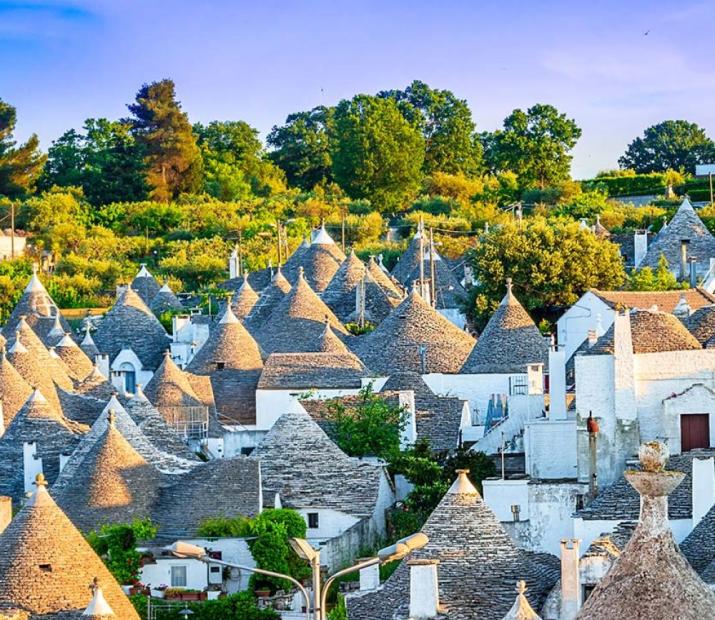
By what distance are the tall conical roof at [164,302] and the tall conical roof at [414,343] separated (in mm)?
20116

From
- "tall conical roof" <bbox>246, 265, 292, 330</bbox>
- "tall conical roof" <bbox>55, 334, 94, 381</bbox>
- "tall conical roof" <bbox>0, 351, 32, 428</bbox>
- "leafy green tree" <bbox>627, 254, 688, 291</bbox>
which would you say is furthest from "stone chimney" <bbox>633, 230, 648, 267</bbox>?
"tall conical roof" <bbox>0, 351, 32, 428</bbox>

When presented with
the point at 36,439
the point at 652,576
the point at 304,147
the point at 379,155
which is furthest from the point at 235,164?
the point at 652,576

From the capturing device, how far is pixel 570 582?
28.8 m

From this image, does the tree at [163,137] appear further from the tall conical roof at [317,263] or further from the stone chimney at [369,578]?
the stone chimney at [369,578]

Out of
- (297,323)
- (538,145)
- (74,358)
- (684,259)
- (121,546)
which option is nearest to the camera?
(121,546)

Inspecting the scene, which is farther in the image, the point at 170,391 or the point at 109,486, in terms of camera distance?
the point at 170,391

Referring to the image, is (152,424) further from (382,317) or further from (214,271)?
(214,271)

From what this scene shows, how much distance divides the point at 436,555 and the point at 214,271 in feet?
207

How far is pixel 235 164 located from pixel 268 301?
57168 millimetres

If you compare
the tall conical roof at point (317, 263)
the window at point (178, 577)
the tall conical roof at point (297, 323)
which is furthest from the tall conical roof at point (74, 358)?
Result: the window at point (178, 577)

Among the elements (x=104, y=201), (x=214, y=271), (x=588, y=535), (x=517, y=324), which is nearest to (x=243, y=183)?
(x=104, y=201)

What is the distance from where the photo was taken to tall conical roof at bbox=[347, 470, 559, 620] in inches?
1162

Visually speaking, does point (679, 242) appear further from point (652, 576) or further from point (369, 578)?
point (652, 576)

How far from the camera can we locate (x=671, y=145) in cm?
12250
